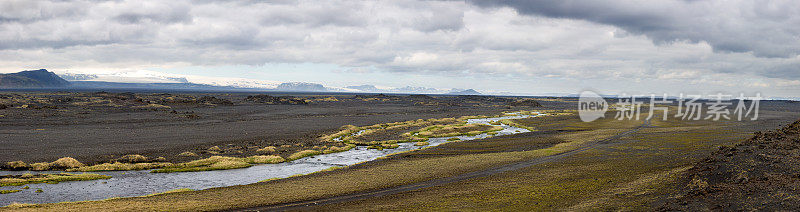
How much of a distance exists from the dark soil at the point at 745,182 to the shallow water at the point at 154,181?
81.8 ft

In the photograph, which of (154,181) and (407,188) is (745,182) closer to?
(407,188)

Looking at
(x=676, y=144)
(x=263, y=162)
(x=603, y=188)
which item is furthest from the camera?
(x=676, y=144)

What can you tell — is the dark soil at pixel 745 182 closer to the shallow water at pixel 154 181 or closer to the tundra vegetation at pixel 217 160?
the shallow water at pixel 154 181

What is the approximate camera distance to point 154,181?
98.7 ft

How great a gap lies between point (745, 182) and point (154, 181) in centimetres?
3514

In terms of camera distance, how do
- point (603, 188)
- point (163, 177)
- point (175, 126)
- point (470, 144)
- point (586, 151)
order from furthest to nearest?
1. point (175, 126)
2. point (470, 144)
3. point (586, 151)
4. point (163, 177)
5. point (603, 188)

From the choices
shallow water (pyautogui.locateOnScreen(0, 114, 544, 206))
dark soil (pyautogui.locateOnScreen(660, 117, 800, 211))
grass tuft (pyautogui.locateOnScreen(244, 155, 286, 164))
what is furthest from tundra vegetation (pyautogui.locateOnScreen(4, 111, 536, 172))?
dark soil (pyautogui.locateOnScreen(660, 117, 800, 211))

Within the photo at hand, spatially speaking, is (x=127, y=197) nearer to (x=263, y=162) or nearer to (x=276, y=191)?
(x=276, y=191)

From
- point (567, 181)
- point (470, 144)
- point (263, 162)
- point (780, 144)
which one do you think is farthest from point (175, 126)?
point (780, 144)

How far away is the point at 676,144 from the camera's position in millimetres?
45906

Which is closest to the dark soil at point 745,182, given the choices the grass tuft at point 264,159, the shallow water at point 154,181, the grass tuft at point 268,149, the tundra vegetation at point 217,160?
the shallow water at point 154,181

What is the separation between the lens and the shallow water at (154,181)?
2506 centimetres

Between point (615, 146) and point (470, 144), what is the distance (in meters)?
15.4

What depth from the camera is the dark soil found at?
1773 cm
